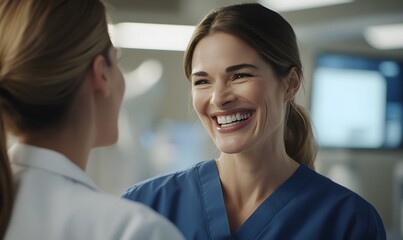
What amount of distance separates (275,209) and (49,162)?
2.40 feet

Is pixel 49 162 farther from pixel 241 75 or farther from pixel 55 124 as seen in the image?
pixel 241 75

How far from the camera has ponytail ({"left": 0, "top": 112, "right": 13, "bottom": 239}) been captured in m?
0.70

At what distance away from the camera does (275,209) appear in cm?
134

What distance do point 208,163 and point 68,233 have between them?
0.82m

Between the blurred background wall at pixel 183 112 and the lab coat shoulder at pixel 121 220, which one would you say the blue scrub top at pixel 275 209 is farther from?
the lab coat shoulder at pixel 121 220

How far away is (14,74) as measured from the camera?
71 centimetres

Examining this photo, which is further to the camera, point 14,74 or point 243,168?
point 243,168

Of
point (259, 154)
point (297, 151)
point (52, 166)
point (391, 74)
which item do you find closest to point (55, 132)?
point (52, 166)

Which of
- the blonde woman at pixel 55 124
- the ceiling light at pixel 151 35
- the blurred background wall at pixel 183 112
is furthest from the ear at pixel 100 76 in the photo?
the ceiling light at pixel 151 35

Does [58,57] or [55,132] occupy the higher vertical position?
[58,57]

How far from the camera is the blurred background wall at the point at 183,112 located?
9.07 feet

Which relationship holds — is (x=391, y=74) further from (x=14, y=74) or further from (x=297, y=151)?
(x=14, y=74)

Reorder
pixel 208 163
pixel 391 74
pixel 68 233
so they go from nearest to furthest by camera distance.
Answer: pixel 68 233
pixel 208 163
pixel 391 74

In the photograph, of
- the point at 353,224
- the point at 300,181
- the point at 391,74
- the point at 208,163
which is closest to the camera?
the point at 353,224
